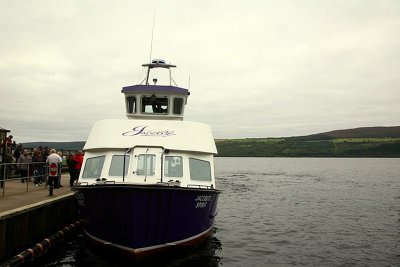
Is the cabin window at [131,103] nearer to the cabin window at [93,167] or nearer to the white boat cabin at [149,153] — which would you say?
the white boat cabin at [149,153]

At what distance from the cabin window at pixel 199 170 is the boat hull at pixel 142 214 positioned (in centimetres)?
102

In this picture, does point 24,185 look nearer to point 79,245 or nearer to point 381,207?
point 79,245

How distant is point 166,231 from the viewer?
40.1 feet

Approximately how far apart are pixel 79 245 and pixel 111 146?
176 inches

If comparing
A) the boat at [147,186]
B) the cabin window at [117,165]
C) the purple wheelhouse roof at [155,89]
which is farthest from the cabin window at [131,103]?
the cabin window at [117,165]

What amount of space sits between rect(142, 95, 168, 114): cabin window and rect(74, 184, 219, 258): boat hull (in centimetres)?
541

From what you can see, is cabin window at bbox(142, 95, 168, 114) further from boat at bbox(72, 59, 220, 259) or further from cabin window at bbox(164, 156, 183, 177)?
cabin window at bbox(164, 156, 183, 177)

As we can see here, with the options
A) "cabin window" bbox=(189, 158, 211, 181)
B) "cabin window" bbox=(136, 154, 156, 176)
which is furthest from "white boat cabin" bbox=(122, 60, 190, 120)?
"cabin window" bbox=(136, 154, 156, 176)

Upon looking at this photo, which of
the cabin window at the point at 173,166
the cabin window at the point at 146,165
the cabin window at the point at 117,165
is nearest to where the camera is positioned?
the cabin window at the point at 146,165

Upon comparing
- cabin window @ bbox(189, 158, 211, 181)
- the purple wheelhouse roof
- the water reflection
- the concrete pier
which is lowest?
the water reflection

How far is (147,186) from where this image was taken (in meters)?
11.5

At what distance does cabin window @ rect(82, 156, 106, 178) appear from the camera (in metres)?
14.2

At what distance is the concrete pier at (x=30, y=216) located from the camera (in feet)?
38.2

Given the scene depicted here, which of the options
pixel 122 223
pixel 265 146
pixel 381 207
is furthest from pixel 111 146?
pixel 265 146
